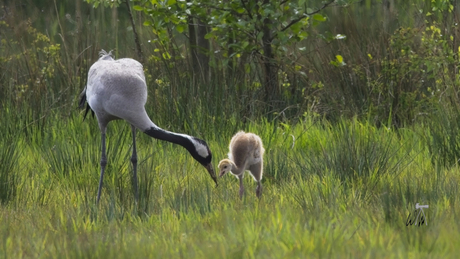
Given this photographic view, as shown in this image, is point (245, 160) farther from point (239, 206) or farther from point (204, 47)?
point (204, 47)

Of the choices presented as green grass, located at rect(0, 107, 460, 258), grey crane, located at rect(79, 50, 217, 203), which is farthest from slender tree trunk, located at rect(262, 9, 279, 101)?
grey crane, located at rect(79, 50, 217, 203)

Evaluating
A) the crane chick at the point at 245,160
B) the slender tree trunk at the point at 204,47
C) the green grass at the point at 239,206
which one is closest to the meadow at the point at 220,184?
the green grass at the point at 239,206

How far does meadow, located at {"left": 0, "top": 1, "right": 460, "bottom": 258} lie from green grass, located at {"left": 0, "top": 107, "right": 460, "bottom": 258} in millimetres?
12

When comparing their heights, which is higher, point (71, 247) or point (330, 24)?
point (330, 24)

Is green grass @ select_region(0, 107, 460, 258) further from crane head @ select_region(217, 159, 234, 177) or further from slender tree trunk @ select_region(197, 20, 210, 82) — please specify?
slender tree trunk @ select_region(197, 20, 210, 82)

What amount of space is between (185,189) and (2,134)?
2.49 m

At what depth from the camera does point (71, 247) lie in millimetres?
3744

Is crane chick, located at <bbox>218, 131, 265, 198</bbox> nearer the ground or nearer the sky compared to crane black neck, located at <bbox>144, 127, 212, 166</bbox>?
nearer the ground

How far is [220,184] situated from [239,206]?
0.81m

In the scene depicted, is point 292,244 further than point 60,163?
No

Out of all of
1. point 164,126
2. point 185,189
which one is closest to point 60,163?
point 185,189

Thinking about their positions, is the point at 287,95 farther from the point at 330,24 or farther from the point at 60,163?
the point at 60,163

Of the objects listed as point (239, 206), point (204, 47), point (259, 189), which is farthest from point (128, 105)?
point (204, 47)

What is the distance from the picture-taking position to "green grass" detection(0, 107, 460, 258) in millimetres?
3686
